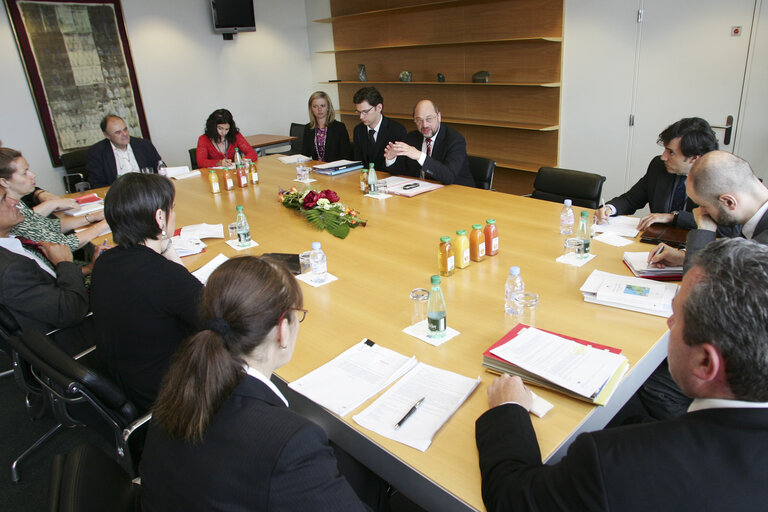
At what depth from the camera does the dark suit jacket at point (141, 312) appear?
1851 mm

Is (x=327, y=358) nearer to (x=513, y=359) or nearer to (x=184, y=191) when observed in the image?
(x=513, y=359)

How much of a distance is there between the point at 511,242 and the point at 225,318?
1.85 m

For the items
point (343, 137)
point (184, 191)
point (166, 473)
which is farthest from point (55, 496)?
point (343, 137)

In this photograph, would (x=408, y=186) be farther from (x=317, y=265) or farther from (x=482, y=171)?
(x=317, y=265)

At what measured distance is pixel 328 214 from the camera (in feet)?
10.2

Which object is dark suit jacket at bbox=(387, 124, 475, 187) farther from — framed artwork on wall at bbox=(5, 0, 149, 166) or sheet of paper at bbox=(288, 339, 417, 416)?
framed artwork on wall at bbox=(5, 0, 149, 166)

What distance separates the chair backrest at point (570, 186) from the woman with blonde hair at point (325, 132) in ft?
7.55

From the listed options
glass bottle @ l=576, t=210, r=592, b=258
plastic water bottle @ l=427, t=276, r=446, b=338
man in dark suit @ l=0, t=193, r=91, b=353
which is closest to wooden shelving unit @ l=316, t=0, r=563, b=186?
glass bottle @ l=576, t=210, r=592, b=258

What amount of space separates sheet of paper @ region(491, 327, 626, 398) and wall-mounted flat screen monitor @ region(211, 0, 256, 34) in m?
6.72

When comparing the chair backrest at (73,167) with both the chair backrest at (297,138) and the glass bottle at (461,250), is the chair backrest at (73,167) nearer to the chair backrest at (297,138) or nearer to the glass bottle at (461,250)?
the chair backrest at (297,138)

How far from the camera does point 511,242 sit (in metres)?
2.69

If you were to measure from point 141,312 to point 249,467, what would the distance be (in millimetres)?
1093

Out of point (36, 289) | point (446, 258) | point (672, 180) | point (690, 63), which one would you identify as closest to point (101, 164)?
point (36, 289)

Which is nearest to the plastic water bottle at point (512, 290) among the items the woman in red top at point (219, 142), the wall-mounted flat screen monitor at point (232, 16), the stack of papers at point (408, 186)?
the stack of papers at point (408, 186)
